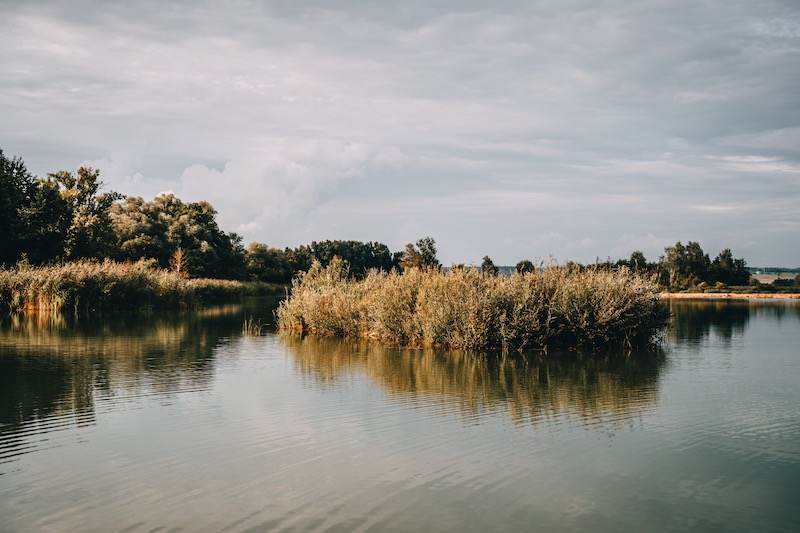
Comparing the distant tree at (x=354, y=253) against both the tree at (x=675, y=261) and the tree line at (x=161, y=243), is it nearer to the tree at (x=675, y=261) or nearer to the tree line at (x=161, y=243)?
the tree line at (x=161, y=243)

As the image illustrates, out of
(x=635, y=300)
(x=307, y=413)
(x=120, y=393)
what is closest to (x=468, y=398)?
(x=307, y=413)

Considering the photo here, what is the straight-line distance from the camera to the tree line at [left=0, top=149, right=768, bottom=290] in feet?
137

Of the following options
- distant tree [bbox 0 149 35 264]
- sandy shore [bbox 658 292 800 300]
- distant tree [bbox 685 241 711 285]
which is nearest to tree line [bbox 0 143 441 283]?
distant tree [bbox 0 149 35 264]

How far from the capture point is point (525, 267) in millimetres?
22000

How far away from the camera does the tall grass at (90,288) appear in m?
33.8

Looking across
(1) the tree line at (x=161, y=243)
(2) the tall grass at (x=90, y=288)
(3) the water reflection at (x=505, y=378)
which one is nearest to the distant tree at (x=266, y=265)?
(1) the tree line at (x=161, y=243)

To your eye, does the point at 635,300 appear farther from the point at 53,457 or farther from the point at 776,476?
the point at 53,457

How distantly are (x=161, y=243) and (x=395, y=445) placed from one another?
59.2m

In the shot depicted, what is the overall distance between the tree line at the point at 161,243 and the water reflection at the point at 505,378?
3.88m

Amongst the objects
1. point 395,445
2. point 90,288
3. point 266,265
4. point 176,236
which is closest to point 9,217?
point 90,288

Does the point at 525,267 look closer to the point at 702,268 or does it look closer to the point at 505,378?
the point at 505,378

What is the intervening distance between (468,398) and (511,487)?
495 centimetres

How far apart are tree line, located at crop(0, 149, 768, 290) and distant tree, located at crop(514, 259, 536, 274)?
0.05m

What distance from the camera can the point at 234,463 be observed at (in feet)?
26.5
